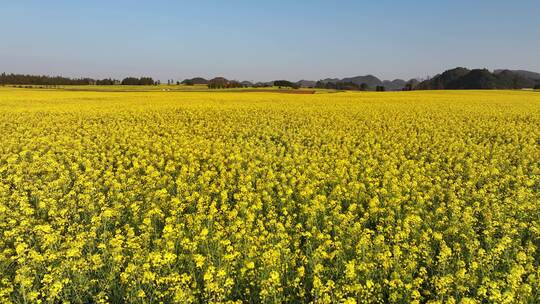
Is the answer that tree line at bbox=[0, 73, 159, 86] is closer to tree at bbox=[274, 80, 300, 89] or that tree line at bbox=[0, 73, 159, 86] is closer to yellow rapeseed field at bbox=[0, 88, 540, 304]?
tree at bbox=[274, 80, 300, 89]

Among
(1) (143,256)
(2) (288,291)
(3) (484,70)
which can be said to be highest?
(3) (484,70)

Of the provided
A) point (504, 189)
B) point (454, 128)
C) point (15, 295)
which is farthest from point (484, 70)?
point (15, 295)

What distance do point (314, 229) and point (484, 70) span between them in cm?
15063

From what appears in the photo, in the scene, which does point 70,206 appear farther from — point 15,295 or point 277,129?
point 277,129

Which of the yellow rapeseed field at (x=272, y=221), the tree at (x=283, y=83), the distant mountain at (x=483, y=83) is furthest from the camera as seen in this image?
the distant mountain at (x=483, y=83)

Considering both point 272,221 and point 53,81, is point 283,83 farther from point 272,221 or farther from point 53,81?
point 272,221

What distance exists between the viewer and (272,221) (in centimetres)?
724

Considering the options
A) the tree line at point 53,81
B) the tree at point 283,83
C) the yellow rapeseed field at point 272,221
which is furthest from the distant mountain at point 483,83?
the yellow rapeseed field at point 272,221

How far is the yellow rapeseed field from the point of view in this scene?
5.57 meters

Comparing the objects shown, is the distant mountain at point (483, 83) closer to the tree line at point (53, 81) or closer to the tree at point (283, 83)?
the tree at point (283, 83)

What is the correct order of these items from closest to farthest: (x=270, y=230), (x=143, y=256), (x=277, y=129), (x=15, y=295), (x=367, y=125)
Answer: (x=15, y=295) → (x=143, y=256) → (x=270, y=230) → (x=277, y=129) → (x=367, y=125)

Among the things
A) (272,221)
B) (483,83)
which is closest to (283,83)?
(483,83)

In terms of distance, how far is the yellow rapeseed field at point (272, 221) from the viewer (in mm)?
5566

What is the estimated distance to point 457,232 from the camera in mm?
7336
